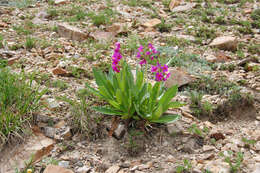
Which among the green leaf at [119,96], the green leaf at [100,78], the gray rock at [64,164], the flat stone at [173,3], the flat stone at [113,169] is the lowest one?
the flat stone at [113,169]

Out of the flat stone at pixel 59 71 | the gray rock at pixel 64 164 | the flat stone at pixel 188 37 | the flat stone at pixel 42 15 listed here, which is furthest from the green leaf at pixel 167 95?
the flat stone at pixel 42 15

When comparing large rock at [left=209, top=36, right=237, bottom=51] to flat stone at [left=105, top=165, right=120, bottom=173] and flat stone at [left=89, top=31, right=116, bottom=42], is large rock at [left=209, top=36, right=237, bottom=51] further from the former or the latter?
flat stone at [left=105, top=165, right=120, bottom=173]

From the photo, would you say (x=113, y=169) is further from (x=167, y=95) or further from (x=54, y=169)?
(x=167, y=95)

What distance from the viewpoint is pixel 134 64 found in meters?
5.24

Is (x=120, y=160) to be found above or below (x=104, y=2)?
below

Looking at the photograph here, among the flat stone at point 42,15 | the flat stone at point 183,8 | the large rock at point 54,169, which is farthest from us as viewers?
the flat stone at point 183,8

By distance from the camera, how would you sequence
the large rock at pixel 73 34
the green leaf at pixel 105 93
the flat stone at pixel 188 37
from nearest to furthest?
the green leaf at pixel 105 93 < the large rock at pixel 73 34 < the flat stone at pixel 188 37

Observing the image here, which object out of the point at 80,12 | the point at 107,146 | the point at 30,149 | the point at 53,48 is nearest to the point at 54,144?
the point at 30,149

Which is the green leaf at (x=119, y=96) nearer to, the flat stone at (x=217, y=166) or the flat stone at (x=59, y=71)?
the flat stone at (x=217, y=166)

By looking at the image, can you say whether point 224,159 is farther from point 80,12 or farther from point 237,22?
point 80,12

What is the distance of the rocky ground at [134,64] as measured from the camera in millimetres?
3076

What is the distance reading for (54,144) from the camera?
327cm

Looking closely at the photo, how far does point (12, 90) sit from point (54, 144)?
85cm

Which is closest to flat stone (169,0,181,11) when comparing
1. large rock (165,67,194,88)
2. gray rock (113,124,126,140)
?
large rock (165,67,194,88)
